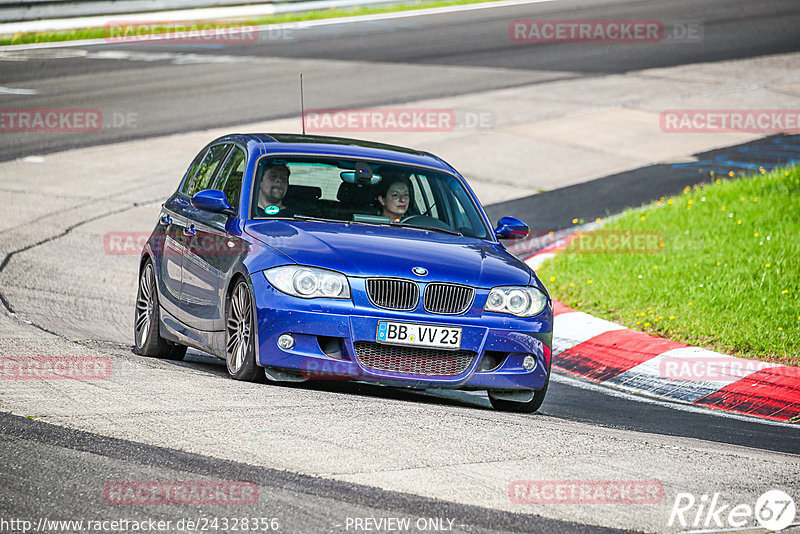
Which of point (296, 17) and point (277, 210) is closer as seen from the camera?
point (277, 210)

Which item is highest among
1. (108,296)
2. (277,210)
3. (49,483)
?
Answer: (277,210)

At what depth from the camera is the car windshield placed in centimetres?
814

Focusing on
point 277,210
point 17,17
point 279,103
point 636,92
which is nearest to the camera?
point 277,210

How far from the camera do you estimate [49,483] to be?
494 cm

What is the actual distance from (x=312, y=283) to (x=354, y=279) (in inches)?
9.7

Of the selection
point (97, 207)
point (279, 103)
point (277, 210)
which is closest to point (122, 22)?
point (279, 103)

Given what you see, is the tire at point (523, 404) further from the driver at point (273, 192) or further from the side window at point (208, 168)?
the side window at point (208, 168)

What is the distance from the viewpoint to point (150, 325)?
29.9 feet

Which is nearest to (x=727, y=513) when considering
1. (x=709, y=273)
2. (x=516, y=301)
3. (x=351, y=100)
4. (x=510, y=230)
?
(x=516, y=301)

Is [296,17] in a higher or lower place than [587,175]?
higher

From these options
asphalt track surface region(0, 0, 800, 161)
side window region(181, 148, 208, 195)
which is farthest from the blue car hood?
asphalt track surface region(0, 0, 800, 161)

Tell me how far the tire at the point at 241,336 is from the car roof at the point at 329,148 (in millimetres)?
1316

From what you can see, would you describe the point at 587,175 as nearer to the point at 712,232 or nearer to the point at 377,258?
the point at 712,232

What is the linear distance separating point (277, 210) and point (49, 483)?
3.42 m
